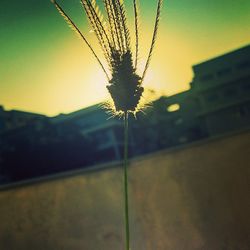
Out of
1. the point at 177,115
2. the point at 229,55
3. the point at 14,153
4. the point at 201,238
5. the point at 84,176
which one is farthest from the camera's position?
the point at 177,115

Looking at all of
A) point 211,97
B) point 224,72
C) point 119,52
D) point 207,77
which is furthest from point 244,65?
point 119,52

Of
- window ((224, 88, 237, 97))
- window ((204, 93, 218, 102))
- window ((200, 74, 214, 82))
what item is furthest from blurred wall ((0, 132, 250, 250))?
window ((200, 74, 214, 82))

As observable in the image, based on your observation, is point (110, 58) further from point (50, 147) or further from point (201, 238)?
point (50, 147)

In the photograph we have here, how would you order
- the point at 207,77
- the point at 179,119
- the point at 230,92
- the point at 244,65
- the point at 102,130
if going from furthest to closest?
the point at 179,119 → the point at 207,77 → the point at 230,92 → the point at 102,130 → the point at 244,65

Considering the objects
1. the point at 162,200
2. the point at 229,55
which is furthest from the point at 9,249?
the point at 229,55

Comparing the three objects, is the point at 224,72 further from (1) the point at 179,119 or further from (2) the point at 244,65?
(1) the point at 179,119

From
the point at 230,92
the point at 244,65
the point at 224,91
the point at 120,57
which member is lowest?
the point at 120,57

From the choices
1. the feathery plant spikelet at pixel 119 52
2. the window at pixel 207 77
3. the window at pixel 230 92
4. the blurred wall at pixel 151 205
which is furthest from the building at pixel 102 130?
the feathery plant spikelet at pixel 119 52
